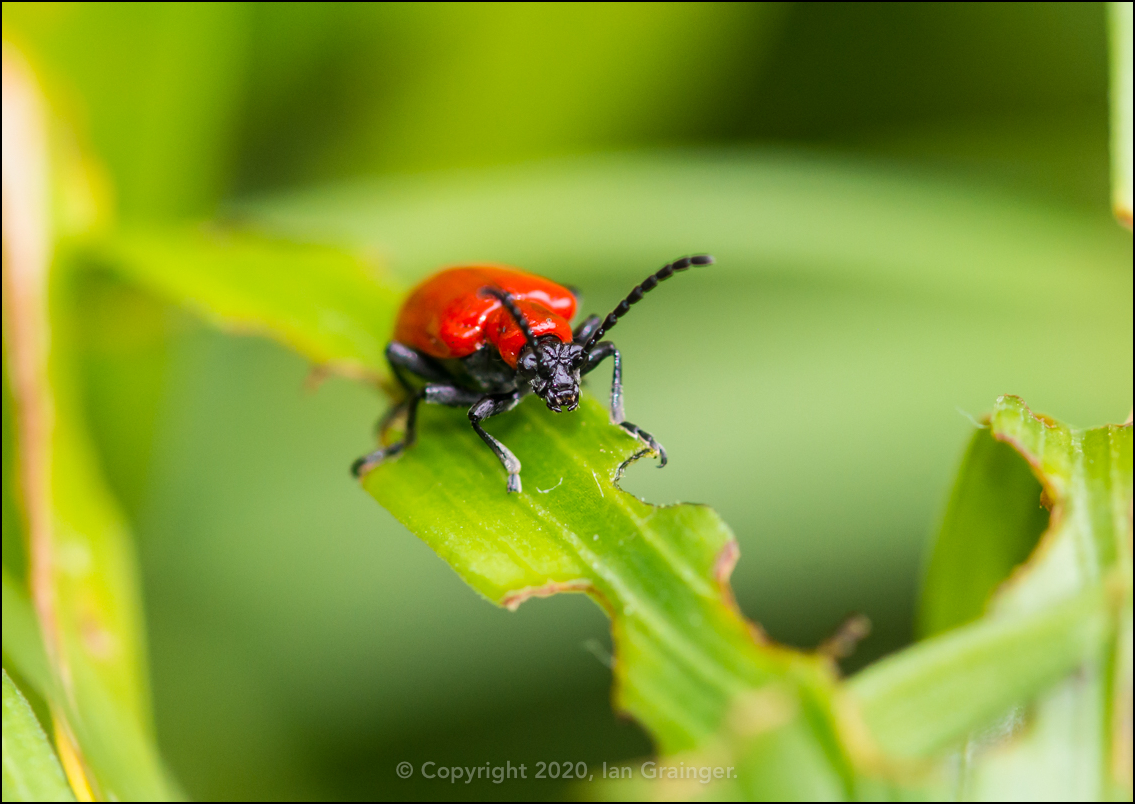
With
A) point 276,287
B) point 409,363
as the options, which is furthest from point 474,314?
point 276,287

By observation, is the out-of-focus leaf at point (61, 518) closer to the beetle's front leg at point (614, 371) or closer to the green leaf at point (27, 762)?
the green leaf at point (27, 762)

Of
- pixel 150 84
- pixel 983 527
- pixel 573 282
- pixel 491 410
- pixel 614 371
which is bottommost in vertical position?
pixel 983 527

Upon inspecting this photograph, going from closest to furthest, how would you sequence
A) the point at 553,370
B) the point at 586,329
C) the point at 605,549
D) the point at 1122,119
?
the point at 605,549
the point at 1122,119
the point at 553,370
the point at 586,329

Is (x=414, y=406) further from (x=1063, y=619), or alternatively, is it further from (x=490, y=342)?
(x=1063, y=619)

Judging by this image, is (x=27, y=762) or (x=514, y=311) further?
(x=514, y=311)

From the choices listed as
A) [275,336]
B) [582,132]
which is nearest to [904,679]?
[275,336]

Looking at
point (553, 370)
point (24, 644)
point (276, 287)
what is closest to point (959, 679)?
point (553, 370)

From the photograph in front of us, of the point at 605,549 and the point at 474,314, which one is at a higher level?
the point at 474,314

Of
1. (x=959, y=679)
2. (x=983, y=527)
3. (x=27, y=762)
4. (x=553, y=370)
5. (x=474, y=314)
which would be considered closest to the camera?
(x=959, y=679)
